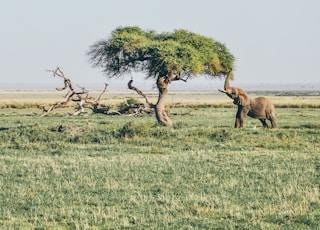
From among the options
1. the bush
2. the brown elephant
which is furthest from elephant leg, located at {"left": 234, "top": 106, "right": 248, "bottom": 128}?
the bush

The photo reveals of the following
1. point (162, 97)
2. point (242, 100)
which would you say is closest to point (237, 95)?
point (242, 100)

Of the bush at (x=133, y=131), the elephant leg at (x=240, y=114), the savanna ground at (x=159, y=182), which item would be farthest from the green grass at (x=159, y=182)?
the elephant leg at (x=240, y=114)

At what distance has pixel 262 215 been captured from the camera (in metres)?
10.1

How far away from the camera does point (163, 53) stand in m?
30.6

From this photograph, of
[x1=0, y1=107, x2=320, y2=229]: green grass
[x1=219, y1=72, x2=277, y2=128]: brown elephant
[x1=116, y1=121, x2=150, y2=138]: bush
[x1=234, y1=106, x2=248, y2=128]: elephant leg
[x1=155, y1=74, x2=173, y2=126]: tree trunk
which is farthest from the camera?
[x1=155, y1=74, x2=173, y2=126]: tree trunk

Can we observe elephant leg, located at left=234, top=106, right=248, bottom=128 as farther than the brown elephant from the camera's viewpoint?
No

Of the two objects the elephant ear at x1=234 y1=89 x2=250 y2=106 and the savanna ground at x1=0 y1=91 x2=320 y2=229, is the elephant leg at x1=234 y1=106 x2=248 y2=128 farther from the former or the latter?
the savanna ground at x1=0 y1=91 x2=320 y2=229

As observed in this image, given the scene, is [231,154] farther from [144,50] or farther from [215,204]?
[144,50]

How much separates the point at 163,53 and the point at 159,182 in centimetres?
1787

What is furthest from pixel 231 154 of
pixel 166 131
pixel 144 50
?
pixel 144 50

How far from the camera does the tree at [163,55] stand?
1236 inches

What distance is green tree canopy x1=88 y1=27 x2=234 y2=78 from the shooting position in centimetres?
3131

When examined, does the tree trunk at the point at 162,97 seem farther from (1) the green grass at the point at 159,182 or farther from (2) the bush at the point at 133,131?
(1) the green grass at the point at 159,182

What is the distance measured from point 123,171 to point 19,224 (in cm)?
577
